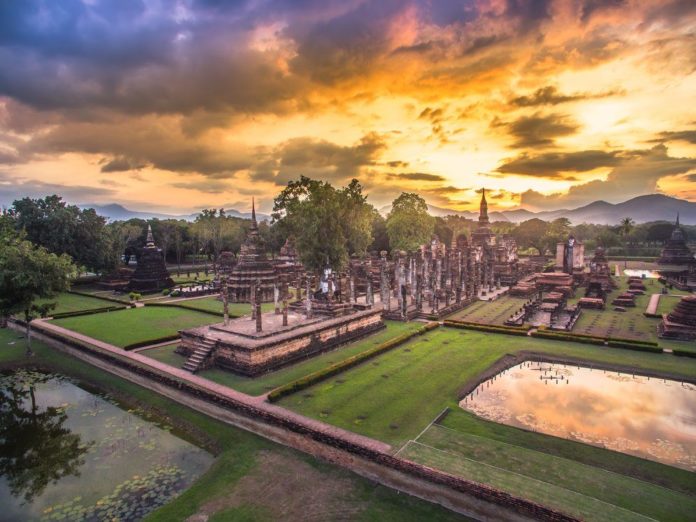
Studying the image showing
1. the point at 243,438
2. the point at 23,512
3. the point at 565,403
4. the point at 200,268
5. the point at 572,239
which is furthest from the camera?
the point at 200,268

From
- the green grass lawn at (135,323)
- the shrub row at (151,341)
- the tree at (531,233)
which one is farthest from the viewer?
the tree at (531,233)

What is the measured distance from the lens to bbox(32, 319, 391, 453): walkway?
46.6ft

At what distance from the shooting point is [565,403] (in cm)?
1828

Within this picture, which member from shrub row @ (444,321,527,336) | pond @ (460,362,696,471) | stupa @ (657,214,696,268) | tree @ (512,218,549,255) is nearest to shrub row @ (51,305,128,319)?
shrub row @ (444,321,527,336)

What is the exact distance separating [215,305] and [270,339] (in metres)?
19.3

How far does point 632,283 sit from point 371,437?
48637 mm

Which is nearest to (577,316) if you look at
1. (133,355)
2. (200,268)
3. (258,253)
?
(258,253)

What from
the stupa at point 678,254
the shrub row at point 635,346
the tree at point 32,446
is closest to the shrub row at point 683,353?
the shrub row at point 635,346

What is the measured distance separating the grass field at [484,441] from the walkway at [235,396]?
2.15ft

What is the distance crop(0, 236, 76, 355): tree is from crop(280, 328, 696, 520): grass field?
18.1m

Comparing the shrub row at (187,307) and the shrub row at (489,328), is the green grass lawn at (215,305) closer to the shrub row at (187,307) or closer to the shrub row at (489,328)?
the shrub row at (187,307)

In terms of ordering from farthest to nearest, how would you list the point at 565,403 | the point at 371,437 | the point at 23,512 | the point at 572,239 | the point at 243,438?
the point at 572,239
the point at 565,403
the point at 243,438
the point at 371,437
the point at 23,512

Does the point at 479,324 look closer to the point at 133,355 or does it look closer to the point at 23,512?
the point at 133,355

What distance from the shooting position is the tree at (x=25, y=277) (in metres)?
23.9
